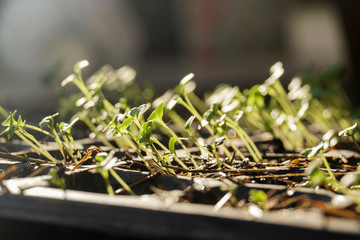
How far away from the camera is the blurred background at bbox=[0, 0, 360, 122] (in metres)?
6.91

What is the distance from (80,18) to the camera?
24.9 ft

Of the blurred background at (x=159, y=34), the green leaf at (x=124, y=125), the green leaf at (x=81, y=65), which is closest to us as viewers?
the green leaf at (x=124, y=125)

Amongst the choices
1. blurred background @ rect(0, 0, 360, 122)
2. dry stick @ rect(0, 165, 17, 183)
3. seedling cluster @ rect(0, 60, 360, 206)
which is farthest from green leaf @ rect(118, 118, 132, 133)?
blurred background @ rect(0, 0, 360, 122)

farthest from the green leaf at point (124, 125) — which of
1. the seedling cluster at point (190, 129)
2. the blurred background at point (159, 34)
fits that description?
the blurred background at point (159, 34)

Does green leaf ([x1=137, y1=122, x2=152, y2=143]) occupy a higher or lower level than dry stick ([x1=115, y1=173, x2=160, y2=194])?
higher

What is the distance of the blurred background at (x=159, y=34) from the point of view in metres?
6.91

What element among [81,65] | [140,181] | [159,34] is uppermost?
[159,34]

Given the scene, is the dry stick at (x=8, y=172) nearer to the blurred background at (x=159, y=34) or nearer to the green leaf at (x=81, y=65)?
the green leaf at (x=81, y=65)

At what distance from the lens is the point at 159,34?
7.80 metres

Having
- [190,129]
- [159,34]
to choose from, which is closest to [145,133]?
[190,129]

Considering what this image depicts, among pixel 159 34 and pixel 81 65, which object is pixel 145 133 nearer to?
pixel 81 65

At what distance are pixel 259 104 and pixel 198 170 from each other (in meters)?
0.38

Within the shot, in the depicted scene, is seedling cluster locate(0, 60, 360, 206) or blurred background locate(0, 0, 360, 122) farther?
blurred background locate(0, 0, 360, 122)

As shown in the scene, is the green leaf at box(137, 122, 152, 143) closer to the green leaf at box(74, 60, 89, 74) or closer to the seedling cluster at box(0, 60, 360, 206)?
the seedling cluster at box(0, 60, 360, 206)
